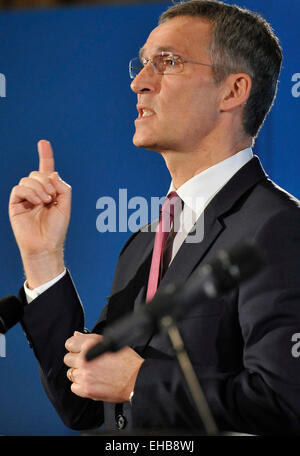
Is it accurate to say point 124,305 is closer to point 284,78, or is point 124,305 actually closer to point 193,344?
point 193,344

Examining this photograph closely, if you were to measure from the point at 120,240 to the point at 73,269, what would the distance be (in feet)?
0.66

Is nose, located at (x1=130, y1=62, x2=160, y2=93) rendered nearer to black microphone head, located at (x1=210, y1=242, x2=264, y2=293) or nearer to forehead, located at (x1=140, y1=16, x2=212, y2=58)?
forehead, located at (x1=140, y1=16, x2=212, y2=58)

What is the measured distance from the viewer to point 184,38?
1809 mm

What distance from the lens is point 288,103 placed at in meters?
2.35

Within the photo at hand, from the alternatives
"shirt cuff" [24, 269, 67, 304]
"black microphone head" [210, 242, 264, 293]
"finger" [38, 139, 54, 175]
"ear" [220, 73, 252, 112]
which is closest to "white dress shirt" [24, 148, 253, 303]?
"shirt cuff" [24, 269, 67, 304]

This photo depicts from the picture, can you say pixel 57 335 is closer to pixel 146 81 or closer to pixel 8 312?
pixel 8 312

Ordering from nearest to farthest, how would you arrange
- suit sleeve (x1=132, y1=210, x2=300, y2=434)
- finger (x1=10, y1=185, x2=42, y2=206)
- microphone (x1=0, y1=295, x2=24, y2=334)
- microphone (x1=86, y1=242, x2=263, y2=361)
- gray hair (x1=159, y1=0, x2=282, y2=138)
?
microphone (x1=86, y1=242, x2=263, y2=361), suit sleeve (x1=132, y1=210, x2=300, y2=434), microphone (x1=0, y1=295, x2=24, y2=334), finger (x1=10, y1=185, x2=42, y2=206), gray hair (x1=159, y1=0, x2=282, y2=138)

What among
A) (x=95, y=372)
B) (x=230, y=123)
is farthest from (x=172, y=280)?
(x=230, y=123)

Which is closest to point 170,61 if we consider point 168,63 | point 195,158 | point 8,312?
point 168,63

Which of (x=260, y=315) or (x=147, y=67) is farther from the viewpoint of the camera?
(x=147, y=67)

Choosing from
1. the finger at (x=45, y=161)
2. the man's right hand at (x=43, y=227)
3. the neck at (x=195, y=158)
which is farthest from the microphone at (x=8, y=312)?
the neck at (x=195, y=158)

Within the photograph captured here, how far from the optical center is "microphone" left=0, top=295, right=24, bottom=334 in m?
1.41

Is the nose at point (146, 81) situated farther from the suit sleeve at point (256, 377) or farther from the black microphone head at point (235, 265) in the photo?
the black microphone head at point (235, 265)

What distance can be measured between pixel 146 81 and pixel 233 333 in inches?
27.3
